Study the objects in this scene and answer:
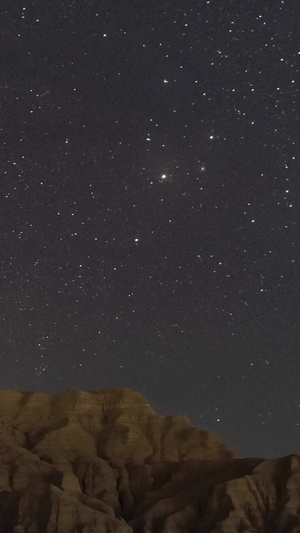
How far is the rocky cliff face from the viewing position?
260ft

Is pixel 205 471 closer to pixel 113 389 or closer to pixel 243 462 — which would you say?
pixel 243 462

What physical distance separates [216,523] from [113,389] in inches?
1669

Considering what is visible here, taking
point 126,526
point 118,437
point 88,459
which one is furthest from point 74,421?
point 126,526

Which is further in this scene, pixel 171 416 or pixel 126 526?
pixel 171 416

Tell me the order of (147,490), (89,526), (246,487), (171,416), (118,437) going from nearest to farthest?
(89,526)
(246,487)
(147,490)
(118,437)
(171,416)

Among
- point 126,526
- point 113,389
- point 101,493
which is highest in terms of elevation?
point 113,389

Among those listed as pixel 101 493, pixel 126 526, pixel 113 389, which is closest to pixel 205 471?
pixel 101 493

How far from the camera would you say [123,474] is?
95.5 m

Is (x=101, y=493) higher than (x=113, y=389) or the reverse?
the reverse

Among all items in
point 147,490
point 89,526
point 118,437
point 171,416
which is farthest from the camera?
point 171,416

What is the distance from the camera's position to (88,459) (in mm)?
96938

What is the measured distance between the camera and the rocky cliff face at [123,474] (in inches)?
3120

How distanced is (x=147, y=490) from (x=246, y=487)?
12.3 metres

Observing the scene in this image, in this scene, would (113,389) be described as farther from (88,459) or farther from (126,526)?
(126,526)
